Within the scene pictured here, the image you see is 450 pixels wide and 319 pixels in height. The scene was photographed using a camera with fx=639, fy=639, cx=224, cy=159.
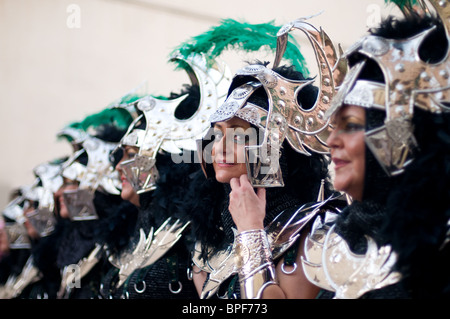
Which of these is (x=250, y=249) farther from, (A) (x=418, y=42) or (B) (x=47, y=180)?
(B) (x=47, y=180)

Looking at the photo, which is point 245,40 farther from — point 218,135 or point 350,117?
point 350,117

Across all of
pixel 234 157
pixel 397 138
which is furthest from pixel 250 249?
pixel 397 138

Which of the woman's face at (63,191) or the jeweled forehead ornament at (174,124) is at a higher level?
the jeweled forehead ornament at (174,124)

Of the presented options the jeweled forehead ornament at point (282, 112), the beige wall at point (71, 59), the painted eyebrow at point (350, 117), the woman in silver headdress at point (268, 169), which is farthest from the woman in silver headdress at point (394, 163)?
the beige wall at point (71, 59)

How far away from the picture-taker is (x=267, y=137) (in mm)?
2906

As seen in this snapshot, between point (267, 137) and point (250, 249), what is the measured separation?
21.7 inches

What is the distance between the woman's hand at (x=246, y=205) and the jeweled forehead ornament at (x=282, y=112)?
5cm

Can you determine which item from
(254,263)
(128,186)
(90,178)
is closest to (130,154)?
(128,186)

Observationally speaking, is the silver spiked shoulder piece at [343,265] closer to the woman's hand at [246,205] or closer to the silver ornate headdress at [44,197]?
the woman's hand at [246,205]

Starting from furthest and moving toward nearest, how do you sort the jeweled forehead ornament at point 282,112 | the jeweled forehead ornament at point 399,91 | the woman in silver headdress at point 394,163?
the jeweled forehead ornament at point 282,112 < the jeweled forehead ornament at point 399,91 < the woman in silver headdress at point 394,163

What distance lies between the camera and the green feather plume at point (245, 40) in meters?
3.57

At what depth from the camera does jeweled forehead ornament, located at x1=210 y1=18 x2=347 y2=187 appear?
9.54ft

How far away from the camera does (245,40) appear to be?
368 centimetres

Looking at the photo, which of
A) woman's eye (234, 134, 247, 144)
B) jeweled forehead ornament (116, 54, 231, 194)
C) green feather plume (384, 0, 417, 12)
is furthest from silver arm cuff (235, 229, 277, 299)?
A: jeweled forehead ornament (116, 54, 231, 194)
